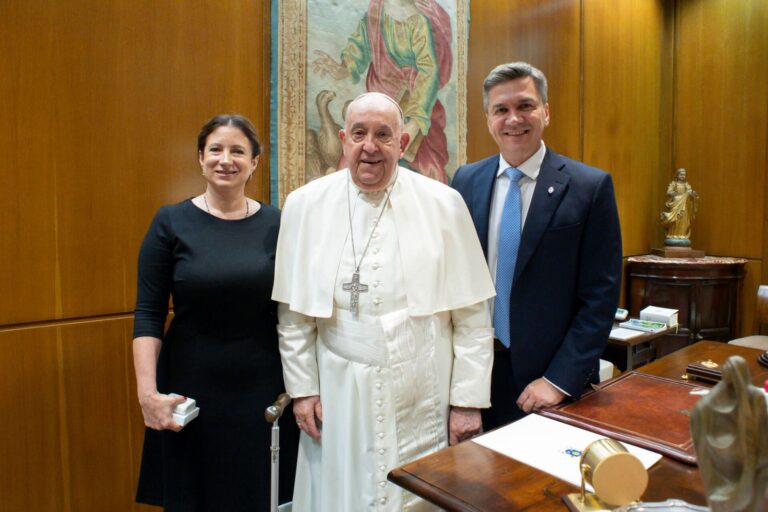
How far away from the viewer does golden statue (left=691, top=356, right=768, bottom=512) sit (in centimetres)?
82

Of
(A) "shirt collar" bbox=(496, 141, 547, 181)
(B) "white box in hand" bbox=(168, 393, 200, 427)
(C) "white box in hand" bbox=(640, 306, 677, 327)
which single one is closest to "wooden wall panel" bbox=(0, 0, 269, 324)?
(B) "white box in hand" bbox=(168, 393, 200, 427)

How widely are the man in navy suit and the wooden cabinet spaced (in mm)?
4430

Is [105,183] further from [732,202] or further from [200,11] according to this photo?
[732,202]

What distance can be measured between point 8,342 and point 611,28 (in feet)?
20.8

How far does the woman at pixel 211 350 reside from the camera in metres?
2.02

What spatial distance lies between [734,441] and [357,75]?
342cm

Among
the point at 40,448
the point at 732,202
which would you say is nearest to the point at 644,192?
the point at 732,202

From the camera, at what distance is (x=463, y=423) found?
6.47 feet

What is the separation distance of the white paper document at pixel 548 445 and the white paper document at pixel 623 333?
7.45ft

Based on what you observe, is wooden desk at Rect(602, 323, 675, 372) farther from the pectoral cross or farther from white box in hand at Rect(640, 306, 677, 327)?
the pectoral cross

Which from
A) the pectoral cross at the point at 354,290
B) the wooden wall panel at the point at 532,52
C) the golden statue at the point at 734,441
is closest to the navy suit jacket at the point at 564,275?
the pectoral cross at the point at 354,290

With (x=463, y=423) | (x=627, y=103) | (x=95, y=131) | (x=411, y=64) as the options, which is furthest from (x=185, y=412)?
(x=627, y=103)

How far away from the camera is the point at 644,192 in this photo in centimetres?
688

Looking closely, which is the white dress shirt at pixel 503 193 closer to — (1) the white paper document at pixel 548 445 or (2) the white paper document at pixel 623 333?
(1) the white paper document at pixel 548 445
